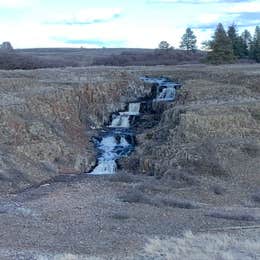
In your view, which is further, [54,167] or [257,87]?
[257,87]

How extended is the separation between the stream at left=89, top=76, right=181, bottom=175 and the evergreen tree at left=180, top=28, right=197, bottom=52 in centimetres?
5774

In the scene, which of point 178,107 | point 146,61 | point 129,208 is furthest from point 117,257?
point 146,61

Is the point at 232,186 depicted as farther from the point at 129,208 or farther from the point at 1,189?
the point at 1,189

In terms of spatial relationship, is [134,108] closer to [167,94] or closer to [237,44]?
[167,94]

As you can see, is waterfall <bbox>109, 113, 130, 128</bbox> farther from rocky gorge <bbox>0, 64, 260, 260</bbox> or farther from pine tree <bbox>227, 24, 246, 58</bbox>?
pine tree <bbox>227, 24, 246, 58</bbox>

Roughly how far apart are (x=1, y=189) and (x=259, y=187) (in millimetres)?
12236

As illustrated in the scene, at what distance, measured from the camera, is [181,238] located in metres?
22.2

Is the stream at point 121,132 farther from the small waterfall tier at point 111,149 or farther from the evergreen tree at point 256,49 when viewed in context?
the evergreen tree at point 256,49

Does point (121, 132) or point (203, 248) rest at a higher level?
point (203, 248)

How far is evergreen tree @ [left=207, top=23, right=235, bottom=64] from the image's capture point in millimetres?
80438

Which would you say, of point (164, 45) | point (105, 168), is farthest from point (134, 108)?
point (164, 45)

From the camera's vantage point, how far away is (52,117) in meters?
47.3

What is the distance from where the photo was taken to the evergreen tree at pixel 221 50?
80438 mm

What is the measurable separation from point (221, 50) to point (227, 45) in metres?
0.98
